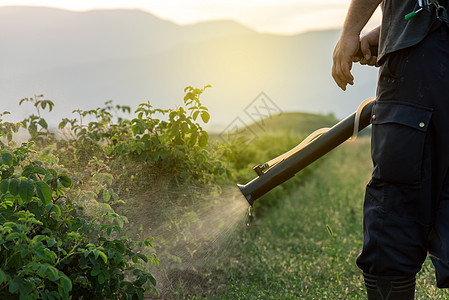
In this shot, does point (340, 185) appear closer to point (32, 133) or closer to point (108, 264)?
point (32, 133)

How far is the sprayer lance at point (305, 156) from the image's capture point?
241 centimetres

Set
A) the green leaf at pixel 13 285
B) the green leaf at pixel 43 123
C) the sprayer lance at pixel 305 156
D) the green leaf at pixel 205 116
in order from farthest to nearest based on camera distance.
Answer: the green leaf at pixel 43 123
the green leaf at pixel 205 116
the sprayer lance at pixel 305 156
the green leaf at pixel 13 285

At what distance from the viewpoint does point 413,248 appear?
2.09 meters

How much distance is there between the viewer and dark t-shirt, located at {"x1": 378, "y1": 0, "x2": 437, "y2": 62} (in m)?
1.97

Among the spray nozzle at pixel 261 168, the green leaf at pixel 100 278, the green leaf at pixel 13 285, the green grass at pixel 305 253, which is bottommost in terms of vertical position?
the green grass at pixel 305 253

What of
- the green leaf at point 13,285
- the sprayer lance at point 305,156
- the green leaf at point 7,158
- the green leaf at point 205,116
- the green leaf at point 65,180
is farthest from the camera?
the green leaf at point 205,116

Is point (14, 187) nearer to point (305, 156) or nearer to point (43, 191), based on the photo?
point (43, 191)

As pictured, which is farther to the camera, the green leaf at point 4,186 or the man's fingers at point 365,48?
the man's fingers at point 365,48

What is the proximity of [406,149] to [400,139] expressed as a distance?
41mm

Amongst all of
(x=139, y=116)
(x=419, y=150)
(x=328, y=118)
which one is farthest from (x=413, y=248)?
(x=328, y=118)

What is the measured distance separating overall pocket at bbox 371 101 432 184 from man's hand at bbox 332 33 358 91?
0.84 feet

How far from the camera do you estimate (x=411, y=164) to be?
2.00m

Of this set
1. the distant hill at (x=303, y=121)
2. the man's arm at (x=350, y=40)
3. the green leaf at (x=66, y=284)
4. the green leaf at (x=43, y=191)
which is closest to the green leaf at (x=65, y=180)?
the green leaf at (x=43, y=191)

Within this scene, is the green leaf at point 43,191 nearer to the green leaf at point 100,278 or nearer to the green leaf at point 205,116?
the green leaf at point 100,278
